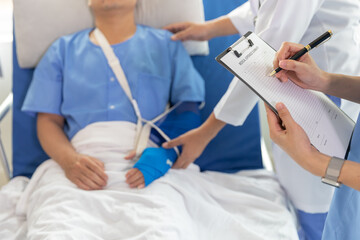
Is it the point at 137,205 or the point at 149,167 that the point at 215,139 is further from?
the point at 137,205

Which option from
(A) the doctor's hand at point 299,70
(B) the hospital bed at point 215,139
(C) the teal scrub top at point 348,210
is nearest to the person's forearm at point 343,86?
(A) the doctor's hand at point 299,70

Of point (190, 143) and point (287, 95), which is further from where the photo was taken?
point (190, 143)

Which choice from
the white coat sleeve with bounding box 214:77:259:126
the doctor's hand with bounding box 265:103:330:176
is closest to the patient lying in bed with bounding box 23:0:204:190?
the white coat sleeve with bounding box 214:77:259:126

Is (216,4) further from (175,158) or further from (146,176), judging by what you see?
(146,176)

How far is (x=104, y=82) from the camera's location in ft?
5.15

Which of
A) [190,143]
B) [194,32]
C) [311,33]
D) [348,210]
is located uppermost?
[311,33]

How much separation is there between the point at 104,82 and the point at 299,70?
843 millimetres

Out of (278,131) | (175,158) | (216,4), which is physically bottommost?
(175,158)

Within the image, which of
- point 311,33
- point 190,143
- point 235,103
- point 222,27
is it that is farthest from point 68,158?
point 311,33

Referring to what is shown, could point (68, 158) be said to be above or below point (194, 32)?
below

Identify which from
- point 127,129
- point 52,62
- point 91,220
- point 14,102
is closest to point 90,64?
point 52,62

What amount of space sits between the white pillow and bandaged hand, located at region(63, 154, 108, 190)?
0.56 m

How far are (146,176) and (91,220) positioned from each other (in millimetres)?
231

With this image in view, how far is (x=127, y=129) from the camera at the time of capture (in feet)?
4.95
